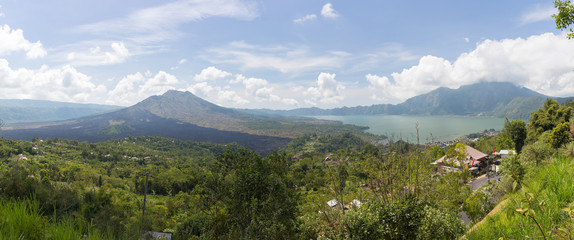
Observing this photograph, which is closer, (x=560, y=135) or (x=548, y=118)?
(x=560, y=135)

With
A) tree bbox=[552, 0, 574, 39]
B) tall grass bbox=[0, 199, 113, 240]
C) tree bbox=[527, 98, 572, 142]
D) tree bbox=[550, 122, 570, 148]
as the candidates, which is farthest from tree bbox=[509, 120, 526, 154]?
tall grass bbox=[0, 199, 113, 240]

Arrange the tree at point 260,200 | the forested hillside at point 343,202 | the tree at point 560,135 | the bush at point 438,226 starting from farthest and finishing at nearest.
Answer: the tree at point 560,135 → the tree at point 260,200 → the bush at point 438,226 → the forested hillside at point 343,202

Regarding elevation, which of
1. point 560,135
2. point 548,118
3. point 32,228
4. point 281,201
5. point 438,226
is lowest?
point 281,201

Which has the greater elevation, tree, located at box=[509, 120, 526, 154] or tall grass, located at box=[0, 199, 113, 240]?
tall grass, located at box=[0, 199, 113, 240]

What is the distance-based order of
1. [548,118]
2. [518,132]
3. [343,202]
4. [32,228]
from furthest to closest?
[518,132], [548,118], [343,202], [32,228]

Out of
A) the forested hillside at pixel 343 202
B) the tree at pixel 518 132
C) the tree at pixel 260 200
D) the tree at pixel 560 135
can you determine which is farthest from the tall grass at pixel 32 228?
the tree at pixel 518 132

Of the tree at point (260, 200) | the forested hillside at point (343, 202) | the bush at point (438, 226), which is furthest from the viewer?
the tree at point (260, 200)

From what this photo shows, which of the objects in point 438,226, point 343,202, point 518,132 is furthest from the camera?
point 518,132

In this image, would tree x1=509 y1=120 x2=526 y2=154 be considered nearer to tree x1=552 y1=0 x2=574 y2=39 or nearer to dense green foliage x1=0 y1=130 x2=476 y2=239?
dense green foliage x1=0 y1=130 x2=476 y2=239

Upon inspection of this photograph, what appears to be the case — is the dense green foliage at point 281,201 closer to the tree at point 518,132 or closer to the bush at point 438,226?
the bush at point 438,226

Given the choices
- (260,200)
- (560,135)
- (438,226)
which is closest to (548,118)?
(560,135)

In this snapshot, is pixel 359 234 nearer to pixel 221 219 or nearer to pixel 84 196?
pixel 221 219

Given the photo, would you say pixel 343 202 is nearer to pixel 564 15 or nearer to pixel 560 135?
pixel 564 15

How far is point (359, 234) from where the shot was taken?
555cm
